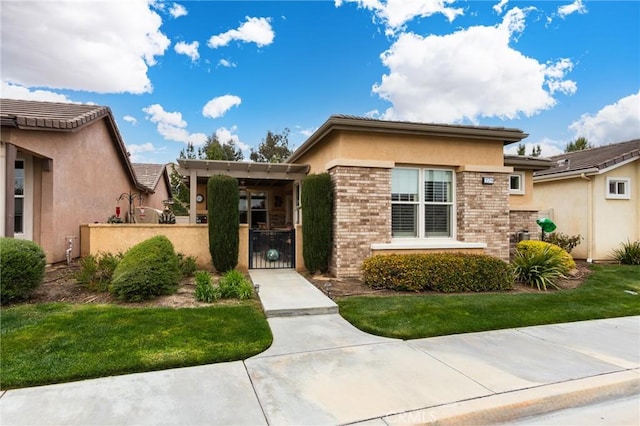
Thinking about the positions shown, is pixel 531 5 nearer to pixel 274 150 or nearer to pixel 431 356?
pixel 431 356

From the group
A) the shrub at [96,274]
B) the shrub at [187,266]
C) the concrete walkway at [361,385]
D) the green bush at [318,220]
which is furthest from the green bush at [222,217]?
the concrete walkway at [361,385]

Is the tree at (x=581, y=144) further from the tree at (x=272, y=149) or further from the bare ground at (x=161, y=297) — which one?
the bare ground at (x=161, y=297)

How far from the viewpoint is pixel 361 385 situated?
3.52 meters

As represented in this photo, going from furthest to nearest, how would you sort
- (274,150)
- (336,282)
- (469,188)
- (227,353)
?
(274,150), (469,188), (336,282), (227,353)

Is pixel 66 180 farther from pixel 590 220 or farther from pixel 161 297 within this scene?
pixel 590 220

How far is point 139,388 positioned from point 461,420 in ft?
10.3

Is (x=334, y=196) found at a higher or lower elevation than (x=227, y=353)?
higher

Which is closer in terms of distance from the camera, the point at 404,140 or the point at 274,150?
the point at 404,140

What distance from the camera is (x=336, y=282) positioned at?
8.40 meters

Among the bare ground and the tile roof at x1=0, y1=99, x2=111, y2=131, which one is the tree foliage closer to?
the tile roof at x1=0, y1=99, x2=111, y2=131

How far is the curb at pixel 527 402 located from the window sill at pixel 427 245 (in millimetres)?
5406

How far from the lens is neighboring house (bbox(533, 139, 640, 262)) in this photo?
43.3 ft

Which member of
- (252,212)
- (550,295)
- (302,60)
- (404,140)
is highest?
(302,60)

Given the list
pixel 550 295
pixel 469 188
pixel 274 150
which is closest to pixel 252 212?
pixel 469 188
